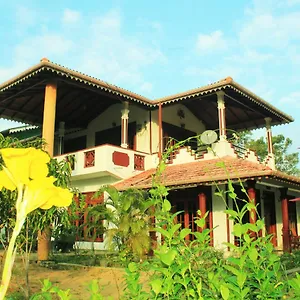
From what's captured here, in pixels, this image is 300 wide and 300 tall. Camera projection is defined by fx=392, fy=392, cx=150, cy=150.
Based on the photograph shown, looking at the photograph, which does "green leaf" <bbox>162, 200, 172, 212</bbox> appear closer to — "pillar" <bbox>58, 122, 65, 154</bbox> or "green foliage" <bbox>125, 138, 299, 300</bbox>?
"green foliage" <bbox>125, 138, 299, 300</bbox>

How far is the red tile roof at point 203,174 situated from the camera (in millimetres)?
10250

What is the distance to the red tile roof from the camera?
33.6 ft

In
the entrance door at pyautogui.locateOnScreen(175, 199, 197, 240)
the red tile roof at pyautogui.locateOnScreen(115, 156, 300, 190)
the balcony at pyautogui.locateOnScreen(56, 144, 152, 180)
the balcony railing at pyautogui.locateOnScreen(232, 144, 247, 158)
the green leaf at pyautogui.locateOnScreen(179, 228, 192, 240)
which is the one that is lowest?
the green leaf at pyautogui.locateOnScreen(179, 228, 192, 240)

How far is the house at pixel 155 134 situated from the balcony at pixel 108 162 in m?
0.03

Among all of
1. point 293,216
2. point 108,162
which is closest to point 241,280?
point 108,162

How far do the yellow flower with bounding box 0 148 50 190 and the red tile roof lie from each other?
8548 millimetres

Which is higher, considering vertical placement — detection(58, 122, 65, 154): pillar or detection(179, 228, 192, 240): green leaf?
detection(58, 122, 65, 154): pillar

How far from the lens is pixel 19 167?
2.92 ft

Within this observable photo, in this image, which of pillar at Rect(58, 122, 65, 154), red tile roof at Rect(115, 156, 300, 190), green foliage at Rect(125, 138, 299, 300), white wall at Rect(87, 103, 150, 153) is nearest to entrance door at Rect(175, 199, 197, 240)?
red tile roof at Rect(115, 156, 300, 190)

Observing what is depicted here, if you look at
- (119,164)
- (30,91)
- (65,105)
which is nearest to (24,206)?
(119,164)

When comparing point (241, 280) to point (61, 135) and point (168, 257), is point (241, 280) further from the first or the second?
point (61, 135)

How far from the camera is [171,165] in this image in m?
14.3

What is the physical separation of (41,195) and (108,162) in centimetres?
1234

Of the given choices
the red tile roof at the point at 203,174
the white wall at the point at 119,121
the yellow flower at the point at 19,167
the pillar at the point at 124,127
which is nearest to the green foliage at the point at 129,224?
the red tile roof at the point at 203,174
